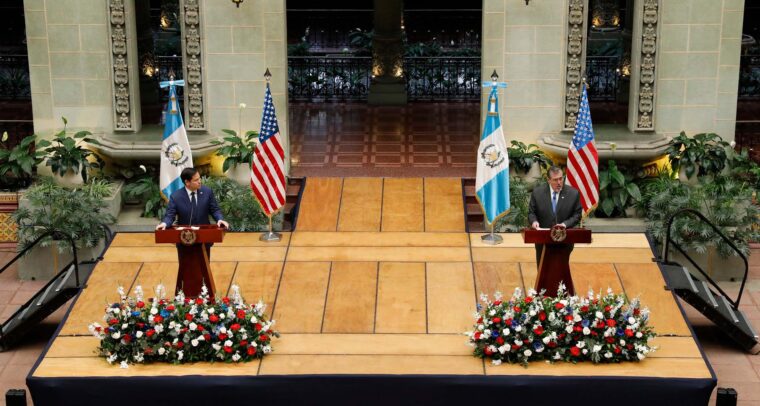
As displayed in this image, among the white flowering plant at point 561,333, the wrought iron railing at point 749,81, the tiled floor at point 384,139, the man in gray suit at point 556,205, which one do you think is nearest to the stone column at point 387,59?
the tiled floor at point 384,139

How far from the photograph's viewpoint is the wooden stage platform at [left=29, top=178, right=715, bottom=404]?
12219 mm

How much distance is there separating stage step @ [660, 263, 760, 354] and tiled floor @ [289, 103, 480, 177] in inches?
194

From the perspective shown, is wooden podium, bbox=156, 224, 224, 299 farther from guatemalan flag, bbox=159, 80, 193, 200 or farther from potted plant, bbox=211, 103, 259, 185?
potted plant, bbox=211, 103, 259, 185

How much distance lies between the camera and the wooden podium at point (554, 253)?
12.7 metres

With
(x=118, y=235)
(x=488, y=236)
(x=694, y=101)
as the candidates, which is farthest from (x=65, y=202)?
(x=694, y=101)

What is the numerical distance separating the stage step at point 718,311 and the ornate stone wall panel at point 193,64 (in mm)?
7299

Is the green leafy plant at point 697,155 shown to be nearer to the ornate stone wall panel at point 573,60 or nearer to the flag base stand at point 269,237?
the ornate stone wall panel at point 573,60

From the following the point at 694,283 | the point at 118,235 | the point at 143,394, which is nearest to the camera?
the point at 143,394

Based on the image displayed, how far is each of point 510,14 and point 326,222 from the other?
4006mm

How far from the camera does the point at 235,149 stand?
17375mm

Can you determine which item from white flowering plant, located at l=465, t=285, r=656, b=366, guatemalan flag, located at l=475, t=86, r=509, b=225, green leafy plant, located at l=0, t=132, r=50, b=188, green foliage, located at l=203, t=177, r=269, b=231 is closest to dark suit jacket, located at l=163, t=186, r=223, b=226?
green foliage, located at l=203, t=177, r=269, b=231

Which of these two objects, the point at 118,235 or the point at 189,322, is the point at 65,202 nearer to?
the point at 118,235

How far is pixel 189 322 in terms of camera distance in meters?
12.4

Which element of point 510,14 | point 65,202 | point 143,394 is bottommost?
point 143,394
